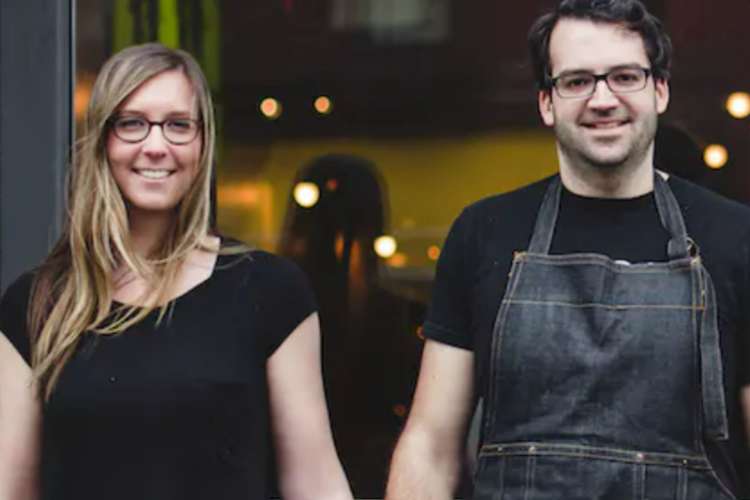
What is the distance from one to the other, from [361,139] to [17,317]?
1469mm

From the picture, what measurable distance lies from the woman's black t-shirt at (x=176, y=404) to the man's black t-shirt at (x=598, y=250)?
1.13ft

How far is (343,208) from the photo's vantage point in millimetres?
4246

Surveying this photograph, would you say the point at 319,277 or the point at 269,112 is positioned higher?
the point at 269,112

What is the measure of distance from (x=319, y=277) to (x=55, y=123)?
85 centimetres

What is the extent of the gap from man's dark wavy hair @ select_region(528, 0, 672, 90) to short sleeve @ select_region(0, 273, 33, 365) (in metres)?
1.14

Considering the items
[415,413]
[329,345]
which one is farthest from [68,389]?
[329,345]

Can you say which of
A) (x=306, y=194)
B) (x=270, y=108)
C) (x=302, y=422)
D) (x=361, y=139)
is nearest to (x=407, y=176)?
(x=361, y=139)

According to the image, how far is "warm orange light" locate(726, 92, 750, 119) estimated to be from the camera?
4.05 m

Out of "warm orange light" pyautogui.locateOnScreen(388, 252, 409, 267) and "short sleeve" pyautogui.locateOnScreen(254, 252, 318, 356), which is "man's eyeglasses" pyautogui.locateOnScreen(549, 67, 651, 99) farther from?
A: "warm orange light" pyautogui.locateOnScreen(388, 252, 409, 267)

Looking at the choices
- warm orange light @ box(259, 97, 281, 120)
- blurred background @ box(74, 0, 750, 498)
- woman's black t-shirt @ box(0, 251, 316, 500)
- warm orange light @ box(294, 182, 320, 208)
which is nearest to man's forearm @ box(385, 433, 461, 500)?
woman's black t-shirt @ box(0, 251, 316, 500)

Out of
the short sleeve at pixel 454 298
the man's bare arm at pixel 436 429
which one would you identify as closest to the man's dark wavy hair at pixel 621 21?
the short sleeve at pixel 454 298

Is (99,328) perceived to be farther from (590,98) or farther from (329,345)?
(329,345)

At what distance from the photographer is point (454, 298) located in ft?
9.96

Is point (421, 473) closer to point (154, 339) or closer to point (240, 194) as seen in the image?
point (154, 339)
